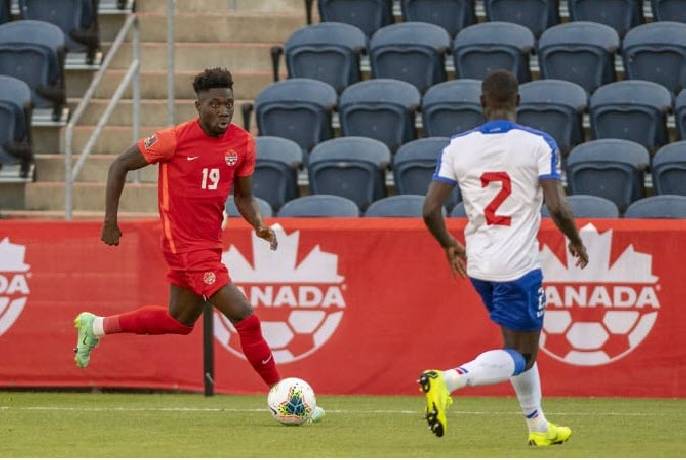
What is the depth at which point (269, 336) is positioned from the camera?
13.0m

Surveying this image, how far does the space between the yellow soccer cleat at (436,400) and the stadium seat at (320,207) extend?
648 centimetres

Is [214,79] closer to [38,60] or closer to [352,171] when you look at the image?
[352,171]

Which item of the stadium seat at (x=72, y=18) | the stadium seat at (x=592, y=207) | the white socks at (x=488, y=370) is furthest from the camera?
the stadium seat at (x=72, y=18)

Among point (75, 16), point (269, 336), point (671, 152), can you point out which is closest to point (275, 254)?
point (269, 336)

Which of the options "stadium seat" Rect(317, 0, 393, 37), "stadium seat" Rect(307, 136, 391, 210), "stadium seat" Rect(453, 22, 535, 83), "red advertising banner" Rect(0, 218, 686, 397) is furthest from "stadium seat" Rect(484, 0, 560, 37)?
"red advertising banner" Rect(0, 218, 686, 397)

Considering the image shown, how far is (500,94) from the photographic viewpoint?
845cm

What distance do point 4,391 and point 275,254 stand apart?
2.37 m

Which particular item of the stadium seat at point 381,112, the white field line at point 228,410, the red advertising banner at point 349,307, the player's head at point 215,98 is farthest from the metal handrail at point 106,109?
the player's head at point 215,98

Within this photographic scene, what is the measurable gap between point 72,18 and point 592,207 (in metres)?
7.05

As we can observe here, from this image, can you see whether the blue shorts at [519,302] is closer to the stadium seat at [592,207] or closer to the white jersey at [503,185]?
the white jersey at [503,185]

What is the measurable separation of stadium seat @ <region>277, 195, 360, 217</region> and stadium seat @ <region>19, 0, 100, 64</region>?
180 inches

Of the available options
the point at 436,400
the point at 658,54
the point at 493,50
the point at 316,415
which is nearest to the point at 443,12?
the point at 493,50

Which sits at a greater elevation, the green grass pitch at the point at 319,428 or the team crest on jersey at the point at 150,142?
the team crest on jersey at the point at 150,142

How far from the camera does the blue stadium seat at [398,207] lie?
14547 millimetres
